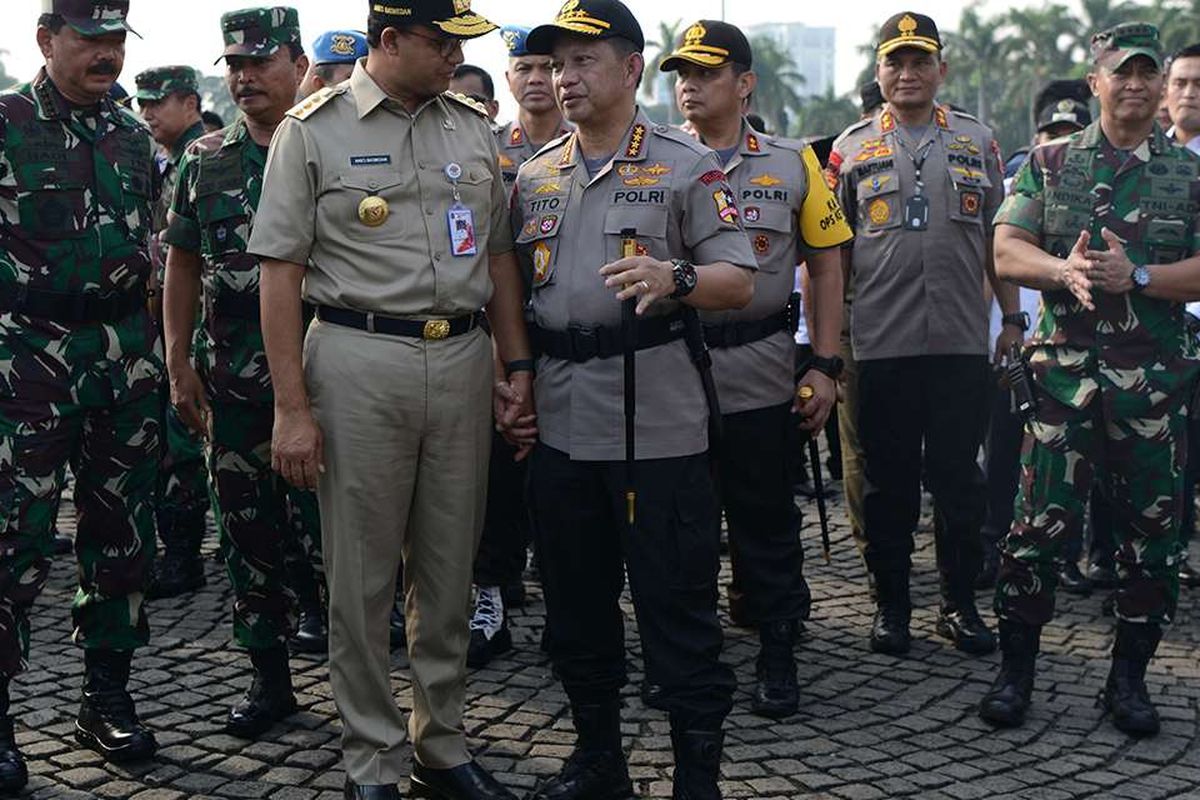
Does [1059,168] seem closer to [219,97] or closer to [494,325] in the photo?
[494,325]

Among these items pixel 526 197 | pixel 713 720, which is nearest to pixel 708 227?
pixel 526 197

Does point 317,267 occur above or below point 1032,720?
above

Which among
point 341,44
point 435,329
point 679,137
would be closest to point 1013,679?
point 679,137

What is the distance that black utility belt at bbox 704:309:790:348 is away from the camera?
488 cm

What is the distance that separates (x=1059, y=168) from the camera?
4.87 meters

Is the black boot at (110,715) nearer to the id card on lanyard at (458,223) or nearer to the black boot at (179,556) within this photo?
the black boot at (179,556)

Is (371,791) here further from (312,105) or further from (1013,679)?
(1013,679)

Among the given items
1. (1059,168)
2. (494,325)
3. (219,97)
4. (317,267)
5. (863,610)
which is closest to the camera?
(317,267)

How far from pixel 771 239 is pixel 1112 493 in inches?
60.9

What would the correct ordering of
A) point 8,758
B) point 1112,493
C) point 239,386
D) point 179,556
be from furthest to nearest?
point 179,556 → point 1112,493 → point 239,386 → point 8,758

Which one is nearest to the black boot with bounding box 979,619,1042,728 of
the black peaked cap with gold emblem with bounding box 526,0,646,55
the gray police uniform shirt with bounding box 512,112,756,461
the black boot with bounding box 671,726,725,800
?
the black boot with bounding box 671,726,725,800

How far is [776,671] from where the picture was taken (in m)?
5.00

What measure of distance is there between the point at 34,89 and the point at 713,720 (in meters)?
2.96

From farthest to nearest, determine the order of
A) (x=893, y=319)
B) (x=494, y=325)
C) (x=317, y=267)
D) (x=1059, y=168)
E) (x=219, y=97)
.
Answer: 1. (x=219, y=97)
2. (x=893, y=319)
3. (x=1059, y=168)
4. (x=494, y=325)
5. (x=317, y=267)
